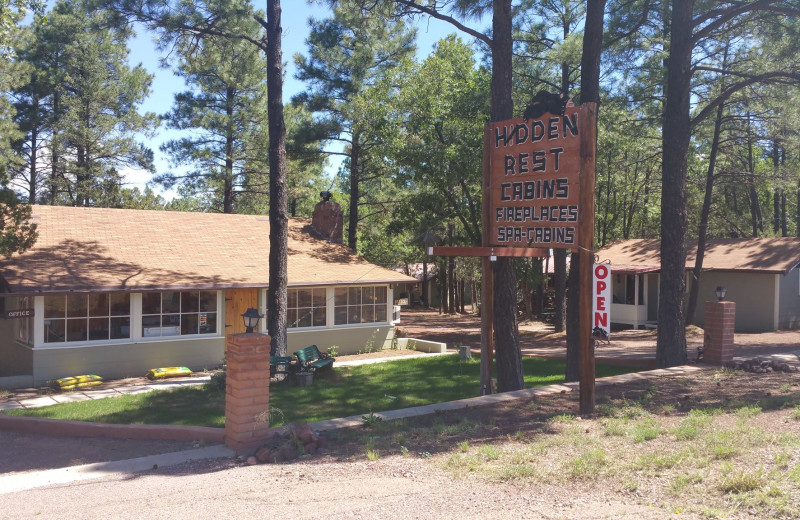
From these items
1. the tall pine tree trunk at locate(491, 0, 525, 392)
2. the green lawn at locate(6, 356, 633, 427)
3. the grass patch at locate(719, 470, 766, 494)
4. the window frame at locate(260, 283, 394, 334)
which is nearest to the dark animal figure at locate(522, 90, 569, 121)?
the tall pine tree trunk at locate(491, 0, 525, 392)

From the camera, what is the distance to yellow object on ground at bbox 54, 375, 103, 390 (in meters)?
13.2

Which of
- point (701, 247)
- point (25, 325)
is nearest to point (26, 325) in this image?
point (25, 325)

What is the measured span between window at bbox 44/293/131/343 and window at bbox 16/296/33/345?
47 centimetres

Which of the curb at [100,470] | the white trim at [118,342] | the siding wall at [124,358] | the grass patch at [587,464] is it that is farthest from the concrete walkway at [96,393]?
the grass patch at [587,464]

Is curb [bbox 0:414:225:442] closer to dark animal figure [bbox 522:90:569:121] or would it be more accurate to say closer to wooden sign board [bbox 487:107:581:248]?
wooden sign board [bbox 487:107:581:248]

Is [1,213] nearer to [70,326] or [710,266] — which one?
[70,326]

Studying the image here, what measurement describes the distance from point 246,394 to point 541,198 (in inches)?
187

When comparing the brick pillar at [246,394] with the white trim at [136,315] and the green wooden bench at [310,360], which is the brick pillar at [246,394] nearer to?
the green wooden bench at [310,360]

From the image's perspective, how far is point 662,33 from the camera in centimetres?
1692

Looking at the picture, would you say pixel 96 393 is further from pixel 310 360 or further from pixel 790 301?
pixel 790 301

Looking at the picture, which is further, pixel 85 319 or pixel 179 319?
pixel 179 319

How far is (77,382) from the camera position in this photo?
1339 centimetres

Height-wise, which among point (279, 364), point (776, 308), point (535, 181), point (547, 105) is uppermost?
point (547, 105)

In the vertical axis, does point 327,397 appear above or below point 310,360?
below
